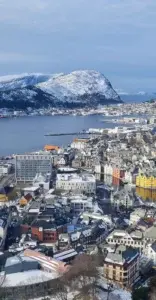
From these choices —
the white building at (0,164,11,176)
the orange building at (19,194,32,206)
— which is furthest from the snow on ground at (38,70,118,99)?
the orange building at (19,194,32,206)

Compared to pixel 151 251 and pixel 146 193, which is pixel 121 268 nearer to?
pixel 151 251

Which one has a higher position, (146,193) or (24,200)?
(24,200)

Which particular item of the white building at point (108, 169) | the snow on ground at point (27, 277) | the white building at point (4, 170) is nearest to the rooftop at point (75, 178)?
the white building at point (108, 169)

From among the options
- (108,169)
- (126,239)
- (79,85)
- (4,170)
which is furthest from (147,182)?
(79,85)

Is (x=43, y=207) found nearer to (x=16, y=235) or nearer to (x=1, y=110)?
(x=16, y=235)

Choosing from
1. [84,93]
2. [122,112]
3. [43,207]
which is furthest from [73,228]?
[84,93]
